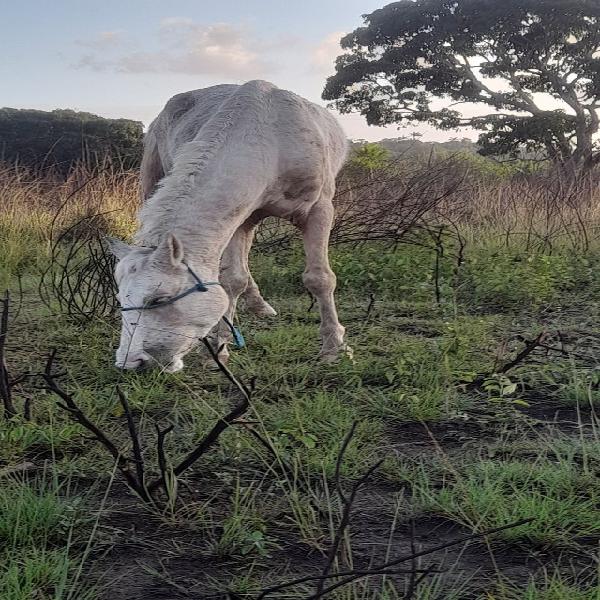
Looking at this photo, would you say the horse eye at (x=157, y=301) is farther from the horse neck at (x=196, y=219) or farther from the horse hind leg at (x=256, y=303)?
the horse hind leg at (x=256, y=303)

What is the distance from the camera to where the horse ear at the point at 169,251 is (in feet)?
10.2

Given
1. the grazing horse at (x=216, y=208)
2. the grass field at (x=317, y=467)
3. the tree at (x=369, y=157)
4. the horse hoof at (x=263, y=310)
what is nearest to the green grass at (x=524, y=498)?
the grass field at (x=317, y=467)

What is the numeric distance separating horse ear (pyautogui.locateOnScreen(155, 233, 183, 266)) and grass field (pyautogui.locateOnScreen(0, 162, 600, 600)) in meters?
0.62

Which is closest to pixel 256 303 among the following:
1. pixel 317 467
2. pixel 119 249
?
pixel 119 249

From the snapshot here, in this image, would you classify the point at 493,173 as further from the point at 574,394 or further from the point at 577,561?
the point at 577,561

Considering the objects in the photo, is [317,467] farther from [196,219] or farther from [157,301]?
[196,219]

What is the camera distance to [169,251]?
10.2 feet

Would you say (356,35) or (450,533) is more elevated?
(356,35)

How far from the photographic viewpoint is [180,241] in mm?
3242

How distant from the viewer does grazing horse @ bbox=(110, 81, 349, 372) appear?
310cm

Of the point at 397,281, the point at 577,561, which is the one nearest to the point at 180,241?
the point at 577,561

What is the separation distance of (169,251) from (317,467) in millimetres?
1261

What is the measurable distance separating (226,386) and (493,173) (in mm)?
14644

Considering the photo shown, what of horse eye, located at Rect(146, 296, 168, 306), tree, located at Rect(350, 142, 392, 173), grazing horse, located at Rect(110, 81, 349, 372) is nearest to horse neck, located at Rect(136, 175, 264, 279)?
grazing horse, located at Rect(110, 81, 349, 372)
